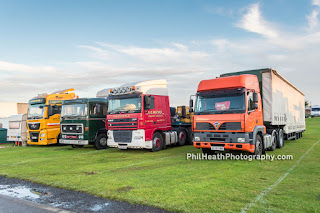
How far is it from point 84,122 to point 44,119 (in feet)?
12.4

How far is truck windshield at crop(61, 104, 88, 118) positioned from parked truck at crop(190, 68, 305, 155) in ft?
21.6

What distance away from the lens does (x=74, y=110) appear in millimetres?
14844

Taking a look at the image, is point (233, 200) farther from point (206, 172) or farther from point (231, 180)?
point (206, 172)

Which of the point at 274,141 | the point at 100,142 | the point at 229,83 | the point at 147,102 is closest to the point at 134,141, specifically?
the point at 147,102

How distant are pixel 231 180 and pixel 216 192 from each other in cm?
121

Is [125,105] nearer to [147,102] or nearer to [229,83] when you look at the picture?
[147,102]

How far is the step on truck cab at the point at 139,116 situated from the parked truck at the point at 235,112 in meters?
2.78

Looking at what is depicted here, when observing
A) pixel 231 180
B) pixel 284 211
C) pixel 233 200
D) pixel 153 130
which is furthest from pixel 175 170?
pixel 153 130

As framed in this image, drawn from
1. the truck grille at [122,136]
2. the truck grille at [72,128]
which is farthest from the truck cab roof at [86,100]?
the truck grille at [122,136]

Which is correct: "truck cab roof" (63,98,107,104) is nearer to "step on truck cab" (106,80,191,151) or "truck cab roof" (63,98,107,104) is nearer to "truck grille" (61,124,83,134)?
"truck grille" (61,124,83,134)

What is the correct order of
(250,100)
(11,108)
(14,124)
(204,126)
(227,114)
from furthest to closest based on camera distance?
(11,108)
(14,124)
(204,126)
(250,100)
(227,114)

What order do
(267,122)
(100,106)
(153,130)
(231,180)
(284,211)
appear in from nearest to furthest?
1. (284,211)
2. (231,180)
3. (267,122)
4. (153,130)
5. (100,106)

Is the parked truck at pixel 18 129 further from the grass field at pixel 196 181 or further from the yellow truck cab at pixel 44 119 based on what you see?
the grass field at pixel 196 181

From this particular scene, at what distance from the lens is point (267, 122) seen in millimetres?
11281
